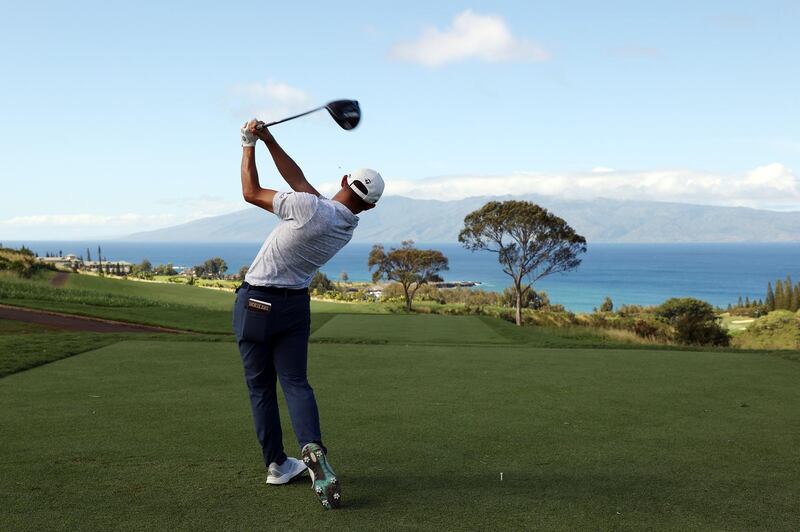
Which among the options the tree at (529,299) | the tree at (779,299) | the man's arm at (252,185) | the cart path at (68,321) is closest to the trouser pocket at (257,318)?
the man's arm at (252,185)

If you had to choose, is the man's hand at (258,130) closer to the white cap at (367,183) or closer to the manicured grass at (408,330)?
the white cap at (367,183)

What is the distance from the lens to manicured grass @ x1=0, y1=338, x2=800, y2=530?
4.50 metres

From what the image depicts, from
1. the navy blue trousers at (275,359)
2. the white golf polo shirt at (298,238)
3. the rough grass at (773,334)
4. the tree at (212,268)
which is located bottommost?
the rough grass at (773,334)

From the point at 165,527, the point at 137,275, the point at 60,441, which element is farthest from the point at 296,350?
the point at 137,275

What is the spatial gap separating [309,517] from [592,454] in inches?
101

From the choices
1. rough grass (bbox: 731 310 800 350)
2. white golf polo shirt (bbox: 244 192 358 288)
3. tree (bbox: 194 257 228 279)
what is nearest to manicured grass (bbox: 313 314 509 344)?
rough grass (bbox: 731 310 800 350)

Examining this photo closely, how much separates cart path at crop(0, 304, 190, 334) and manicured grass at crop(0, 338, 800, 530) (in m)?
10.1

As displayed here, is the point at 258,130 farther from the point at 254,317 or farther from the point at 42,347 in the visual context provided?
the point at 42,347

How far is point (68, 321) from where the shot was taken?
68.5 feet

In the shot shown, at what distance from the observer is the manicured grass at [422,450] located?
4504 mm

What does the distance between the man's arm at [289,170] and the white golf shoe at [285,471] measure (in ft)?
6.00

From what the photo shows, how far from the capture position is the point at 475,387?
932 centimetres

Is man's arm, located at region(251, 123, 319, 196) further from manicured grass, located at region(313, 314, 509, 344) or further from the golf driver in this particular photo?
manicured grass, located at region(313, 314, 509, 344)

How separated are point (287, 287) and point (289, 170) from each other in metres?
0.81
